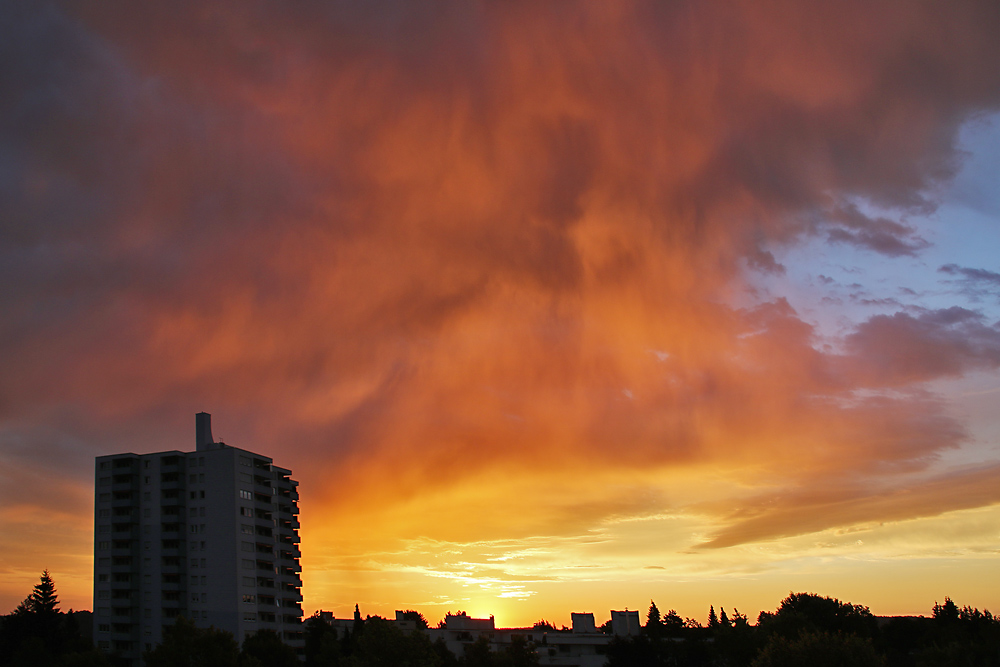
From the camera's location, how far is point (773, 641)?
6844cm

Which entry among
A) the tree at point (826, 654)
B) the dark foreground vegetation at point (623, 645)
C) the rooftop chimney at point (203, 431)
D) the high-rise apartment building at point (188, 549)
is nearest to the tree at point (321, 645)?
the dark foreground vegetation at point (623, 645)

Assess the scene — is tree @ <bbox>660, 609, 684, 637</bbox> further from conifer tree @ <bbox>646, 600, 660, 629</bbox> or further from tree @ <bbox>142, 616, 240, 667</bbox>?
tree @ <bbox>142, 616, 240, 667</bbox>

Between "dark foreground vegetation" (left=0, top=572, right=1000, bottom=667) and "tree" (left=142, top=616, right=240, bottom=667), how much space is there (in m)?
0.11

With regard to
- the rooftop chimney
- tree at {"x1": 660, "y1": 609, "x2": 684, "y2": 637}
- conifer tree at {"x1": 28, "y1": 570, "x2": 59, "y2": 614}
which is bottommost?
tree at {"x1": 660, "y1": 609, "x2": 684, "y2": 637}

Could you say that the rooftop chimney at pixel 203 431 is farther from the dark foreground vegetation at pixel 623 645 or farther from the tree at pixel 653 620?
the tree at pixel 653 620

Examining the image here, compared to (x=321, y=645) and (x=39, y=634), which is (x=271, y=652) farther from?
(x=39, y=634)

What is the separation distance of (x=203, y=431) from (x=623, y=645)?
8418 cm

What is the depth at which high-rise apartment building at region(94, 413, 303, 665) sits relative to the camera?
12425cm

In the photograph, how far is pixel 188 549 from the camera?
128000mm

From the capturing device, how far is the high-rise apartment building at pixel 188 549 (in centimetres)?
12425

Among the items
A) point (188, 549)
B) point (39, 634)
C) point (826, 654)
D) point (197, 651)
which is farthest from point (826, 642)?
point (39, 634)

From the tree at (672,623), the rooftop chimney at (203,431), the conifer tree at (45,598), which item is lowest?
the tree at (672,623)

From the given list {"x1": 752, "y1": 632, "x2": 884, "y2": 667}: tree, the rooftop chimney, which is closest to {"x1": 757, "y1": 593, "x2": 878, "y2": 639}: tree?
{"x1": 752, "y1": 632, "x2": 884, "y2": 667}: tree

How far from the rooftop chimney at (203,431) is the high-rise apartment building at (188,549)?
35cm
